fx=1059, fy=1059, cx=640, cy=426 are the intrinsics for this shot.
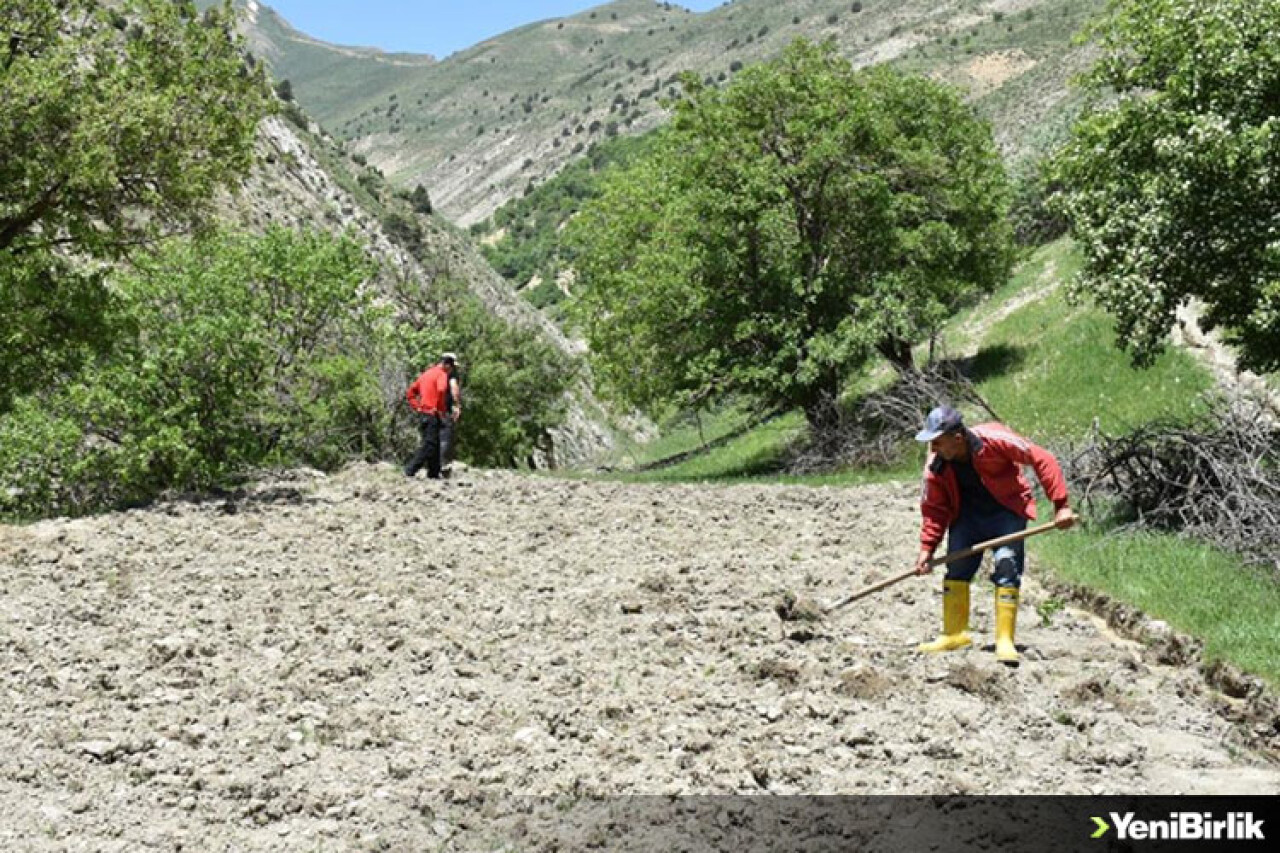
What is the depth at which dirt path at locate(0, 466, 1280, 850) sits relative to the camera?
18.6 feet

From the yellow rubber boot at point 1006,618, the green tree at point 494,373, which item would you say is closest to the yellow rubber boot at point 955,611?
the yellow rubber boot at point 1006,618

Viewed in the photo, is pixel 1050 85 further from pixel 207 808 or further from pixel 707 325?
pixel 207 808

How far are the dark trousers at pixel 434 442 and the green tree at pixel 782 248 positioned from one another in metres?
6.08

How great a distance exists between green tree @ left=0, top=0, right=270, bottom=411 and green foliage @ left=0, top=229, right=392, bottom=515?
27.5 inches

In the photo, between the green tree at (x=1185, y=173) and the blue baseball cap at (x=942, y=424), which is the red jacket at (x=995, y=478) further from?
the green tree at (x=1185, y=173)

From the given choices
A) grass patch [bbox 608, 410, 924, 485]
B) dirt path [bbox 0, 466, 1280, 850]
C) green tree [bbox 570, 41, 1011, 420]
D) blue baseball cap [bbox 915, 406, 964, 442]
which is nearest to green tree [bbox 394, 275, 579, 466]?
grass patch [bbox 608, 410, 924, 485]

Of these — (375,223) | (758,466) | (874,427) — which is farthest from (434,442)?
(375,223)

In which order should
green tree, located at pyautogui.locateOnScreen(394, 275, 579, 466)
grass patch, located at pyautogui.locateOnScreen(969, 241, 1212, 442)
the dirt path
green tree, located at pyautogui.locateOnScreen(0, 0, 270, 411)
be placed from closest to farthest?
1. the dirt path
2. green tree, located at pyautogui.locateOnScreen(0, 0, 270, 411)
3. grass patch, located at pyautogui.locateOnScreen(969, 241, 1212, 442)
4. green tree, located at pyautogui.locateOnScreen(394, 275, 579, 466)

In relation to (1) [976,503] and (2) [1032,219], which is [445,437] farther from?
(2) [1032,219]

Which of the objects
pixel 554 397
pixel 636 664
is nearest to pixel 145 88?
pixel 636 664

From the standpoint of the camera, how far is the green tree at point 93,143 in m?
12.4

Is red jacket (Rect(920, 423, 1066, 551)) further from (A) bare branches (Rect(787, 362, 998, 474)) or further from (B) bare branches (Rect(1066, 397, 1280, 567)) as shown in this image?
(A) bare branches (Rect(787, 362, 998, 474))

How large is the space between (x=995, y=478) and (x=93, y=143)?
1087 centimetres

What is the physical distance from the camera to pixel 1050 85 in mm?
79812
